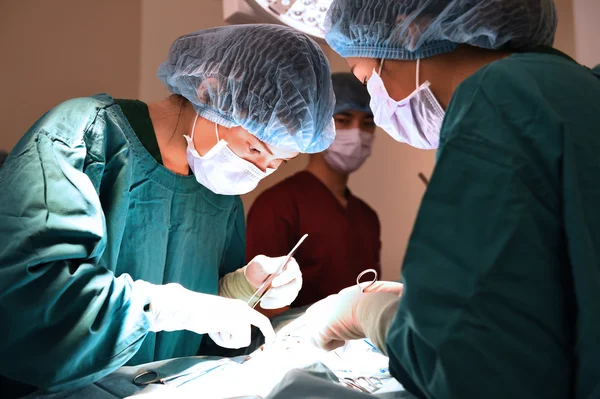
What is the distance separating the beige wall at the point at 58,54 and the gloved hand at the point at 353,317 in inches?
53.1

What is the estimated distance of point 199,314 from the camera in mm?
1569

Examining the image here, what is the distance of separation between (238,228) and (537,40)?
4.23ft

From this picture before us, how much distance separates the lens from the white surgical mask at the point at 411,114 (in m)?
1.41


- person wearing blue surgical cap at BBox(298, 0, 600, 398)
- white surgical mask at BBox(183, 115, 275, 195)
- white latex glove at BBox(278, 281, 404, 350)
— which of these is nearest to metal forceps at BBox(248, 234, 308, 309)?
white latex glove at BBox(278, 281, 404, 350)

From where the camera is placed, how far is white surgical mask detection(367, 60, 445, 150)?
4.61 ft

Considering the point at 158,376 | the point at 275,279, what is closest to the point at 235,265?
the point at 275,279

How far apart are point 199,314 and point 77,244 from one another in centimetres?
42

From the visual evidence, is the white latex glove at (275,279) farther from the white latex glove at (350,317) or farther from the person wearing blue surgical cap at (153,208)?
the white latex glove at (350,317)

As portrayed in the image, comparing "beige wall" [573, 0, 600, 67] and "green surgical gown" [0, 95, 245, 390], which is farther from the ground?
"beige wall" [573, 0, 600, 67]

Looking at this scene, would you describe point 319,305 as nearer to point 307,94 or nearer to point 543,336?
point 307,94

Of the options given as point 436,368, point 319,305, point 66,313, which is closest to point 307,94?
point 319,305

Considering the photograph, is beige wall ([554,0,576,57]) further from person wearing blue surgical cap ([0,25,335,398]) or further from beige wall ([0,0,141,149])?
beige wall ([0,0,141,149])

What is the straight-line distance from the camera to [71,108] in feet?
5.01

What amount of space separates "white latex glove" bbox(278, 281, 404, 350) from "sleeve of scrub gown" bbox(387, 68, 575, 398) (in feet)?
0.82
